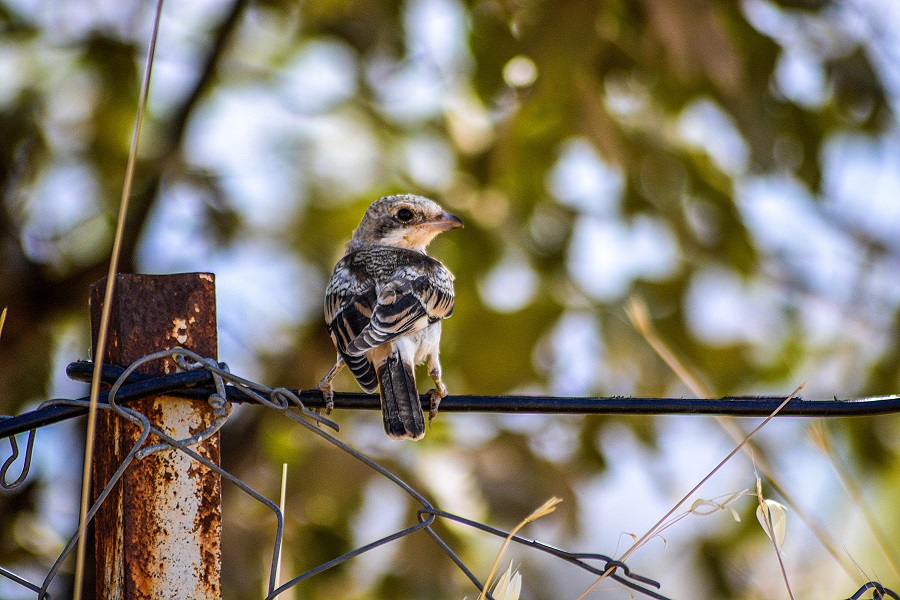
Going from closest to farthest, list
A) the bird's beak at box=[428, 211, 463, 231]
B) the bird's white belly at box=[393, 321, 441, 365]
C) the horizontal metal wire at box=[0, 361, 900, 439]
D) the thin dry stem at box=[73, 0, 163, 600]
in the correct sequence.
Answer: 1. the thin dry stem at box=[73, 0, 163, 600]
2. the horizontal metal wire at box=[0, 361, 900, 439]
3. the bird's white belly at box=[393, 321, 441, 365]
4. the bird's beak at box=[428, 211, 463, 231]

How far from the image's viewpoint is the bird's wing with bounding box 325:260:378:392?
4.15 metres

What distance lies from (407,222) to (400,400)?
6.05ft

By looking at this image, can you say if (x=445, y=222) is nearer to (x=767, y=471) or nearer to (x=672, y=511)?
(x=767, y=471)

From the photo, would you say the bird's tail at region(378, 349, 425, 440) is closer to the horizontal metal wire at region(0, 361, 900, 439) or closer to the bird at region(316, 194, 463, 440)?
the bird at region(316, 194, 463, 440)

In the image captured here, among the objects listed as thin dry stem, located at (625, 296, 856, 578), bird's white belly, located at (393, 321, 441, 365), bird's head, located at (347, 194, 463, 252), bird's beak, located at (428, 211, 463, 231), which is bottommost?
thin dry stem, located at (625, 296, 856, 578)

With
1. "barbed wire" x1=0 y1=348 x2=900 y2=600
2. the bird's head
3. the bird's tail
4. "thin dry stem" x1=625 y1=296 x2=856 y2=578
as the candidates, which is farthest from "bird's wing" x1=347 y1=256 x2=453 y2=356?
"barbed wire" x1=0 y1=348 x2=900 y2=600

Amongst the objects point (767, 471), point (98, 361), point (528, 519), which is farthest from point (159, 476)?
point (767, 471)

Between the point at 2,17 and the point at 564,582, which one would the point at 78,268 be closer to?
the point at 2,17

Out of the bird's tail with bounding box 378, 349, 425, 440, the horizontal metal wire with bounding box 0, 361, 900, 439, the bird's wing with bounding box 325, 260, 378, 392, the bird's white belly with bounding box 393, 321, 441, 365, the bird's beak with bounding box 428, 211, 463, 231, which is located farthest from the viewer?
the bird's beak with bounding box 428, 211, 463, 231

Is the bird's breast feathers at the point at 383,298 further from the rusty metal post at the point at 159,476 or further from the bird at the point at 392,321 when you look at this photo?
the rusty metal post at the point at 159,476

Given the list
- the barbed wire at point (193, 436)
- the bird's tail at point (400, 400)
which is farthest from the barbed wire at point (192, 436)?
the bird's tail at point (400, 400)

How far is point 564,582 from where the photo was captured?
762 centimetres

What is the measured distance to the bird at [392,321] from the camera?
4.04 m

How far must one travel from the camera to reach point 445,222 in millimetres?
5520
